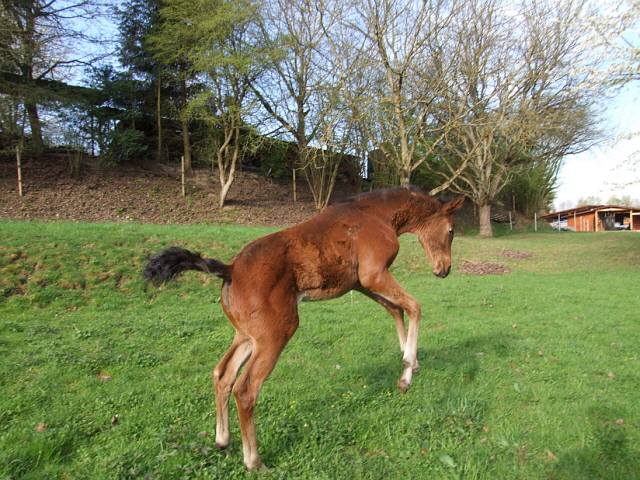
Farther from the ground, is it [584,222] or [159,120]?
[159,120]

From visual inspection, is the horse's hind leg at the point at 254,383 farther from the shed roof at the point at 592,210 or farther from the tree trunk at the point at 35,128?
the shed roof at the point at 592,210

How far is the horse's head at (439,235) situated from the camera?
495 cm

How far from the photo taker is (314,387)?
5.06m

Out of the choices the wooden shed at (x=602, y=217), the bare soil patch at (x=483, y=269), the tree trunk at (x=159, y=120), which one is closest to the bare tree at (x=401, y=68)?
the bare soil patch at (x=483, y=269)

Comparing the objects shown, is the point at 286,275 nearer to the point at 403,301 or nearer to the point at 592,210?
the point at 403,301

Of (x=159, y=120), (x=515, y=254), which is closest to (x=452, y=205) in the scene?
(x=515, y=254)

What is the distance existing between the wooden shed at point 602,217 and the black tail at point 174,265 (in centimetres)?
5485

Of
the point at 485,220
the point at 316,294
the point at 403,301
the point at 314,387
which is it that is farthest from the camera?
the point at 485,220

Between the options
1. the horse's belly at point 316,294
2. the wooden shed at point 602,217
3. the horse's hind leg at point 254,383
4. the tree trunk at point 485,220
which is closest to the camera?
the horse's hind leg at point 254,383

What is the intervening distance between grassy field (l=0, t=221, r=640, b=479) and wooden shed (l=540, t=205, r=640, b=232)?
46238mm

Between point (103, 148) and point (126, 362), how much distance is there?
23.4m

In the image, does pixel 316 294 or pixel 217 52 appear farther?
pixel 217 52

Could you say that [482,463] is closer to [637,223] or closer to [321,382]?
[321,382]

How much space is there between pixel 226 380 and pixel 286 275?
1092mm
